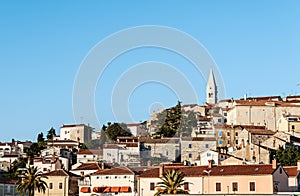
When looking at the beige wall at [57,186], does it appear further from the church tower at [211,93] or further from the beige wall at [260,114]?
the church tower at [211,93]

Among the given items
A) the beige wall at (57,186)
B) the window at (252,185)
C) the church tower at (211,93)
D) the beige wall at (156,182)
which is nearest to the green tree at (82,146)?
the beige wall at (57,186)

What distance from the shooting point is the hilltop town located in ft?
180

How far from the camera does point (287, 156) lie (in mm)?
75875

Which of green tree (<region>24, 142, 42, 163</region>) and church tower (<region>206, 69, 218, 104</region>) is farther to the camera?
church tower (<region>206, 69, 218, 104</region>)

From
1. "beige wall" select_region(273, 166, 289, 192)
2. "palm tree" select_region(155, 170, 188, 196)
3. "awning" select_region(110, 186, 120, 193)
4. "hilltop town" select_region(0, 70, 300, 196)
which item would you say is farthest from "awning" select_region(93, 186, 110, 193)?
"beige wall" select_region(273, 166, 289, 192)

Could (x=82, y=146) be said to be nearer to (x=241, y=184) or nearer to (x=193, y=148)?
(x=193, y=148)

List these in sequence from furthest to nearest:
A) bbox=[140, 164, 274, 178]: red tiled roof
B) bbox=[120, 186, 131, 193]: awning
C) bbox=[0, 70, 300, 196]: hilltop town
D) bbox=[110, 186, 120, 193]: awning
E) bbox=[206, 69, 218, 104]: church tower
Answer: bbox=[206, 69, 218, 104]: church tower → bbox=[110, 186, 120, 193]: awning → bbox=[120, 186, 131, 193]: awning → bbox=[0, 70, 300, 196]: hilltop town → bbox=[140, 164, 274, 178]: red tiled roof

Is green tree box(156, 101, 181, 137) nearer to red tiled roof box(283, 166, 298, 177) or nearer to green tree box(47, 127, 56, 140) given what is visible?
green tree box(47, 127, 56, 140)

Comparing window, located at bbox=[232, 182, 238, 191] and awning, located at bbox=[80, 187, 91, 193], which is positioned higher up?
window, located at bbox=[232, 182, 238, 191]

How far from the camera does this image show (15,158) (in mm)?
100125

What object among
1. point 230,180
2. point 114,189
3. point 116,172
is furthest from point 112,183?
point 230,180

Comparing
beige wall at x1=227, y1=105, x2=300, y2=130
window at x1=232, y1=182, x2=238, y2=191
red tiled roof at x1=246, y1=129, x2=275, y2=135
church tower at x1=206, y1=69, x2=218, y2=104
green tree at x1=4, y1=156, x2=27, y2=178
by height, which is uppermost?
church tower at x1=206, y1=69, x2=218, y2=104

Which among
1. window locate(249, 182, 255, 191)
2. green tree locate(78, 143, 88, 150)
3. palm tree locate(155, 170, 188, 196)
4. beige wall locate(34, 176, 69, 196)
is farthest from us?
green tree locate(78, 143, 88, 150)

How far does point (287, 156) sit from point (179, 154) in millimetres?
17886
